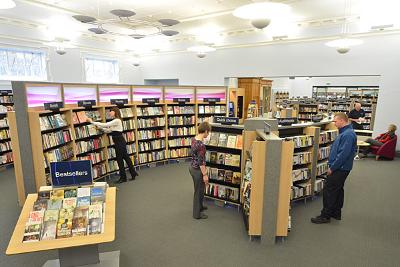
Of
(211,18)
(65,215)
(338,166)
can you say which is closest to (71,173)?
(65,215)

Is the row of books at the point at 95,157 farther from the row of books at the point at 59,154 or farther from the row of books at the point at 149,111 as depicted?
the row of books at the point at 149,111

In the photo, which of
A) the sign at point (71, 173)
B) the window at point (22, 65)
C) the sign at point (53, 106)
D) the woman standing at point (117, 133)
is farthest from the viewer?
the window at point (22, 65)

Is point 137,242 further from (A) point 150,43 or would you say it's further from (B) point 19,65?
(A) point 150,43

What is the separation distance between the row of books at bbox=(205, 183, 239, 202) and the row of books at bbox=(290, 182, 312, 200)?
1.15 metres

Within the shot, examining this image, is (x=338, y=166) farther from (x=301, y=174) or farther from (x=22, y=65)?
(x=22, y=65)

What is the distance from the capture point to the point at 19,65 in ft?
30.1

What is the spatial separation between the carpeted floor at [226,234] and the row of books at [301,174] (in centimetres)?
57

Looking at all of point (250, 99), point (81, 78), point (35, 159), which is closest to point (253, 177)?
point (35, 159)

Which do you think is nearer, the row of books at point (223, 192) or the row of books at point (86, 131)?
the row of books at point (223, 192)

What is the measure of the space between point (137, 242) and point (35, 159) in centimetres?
253

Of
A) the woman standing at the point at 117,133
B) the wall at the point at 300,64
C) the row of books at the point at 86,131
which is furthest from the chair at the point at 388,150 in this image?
the row of books at the point at 86,131

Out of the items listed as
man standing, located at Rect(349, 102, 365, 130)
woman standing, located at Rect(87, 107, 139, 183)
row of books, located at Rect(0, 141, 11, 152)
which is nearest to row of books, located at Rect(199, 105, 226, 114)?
woman standing, located at Rect(87, 107, 139, 183)

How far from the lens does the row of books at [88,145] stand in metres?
5.65

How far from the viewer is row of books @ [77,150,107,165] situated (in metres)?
5.91
